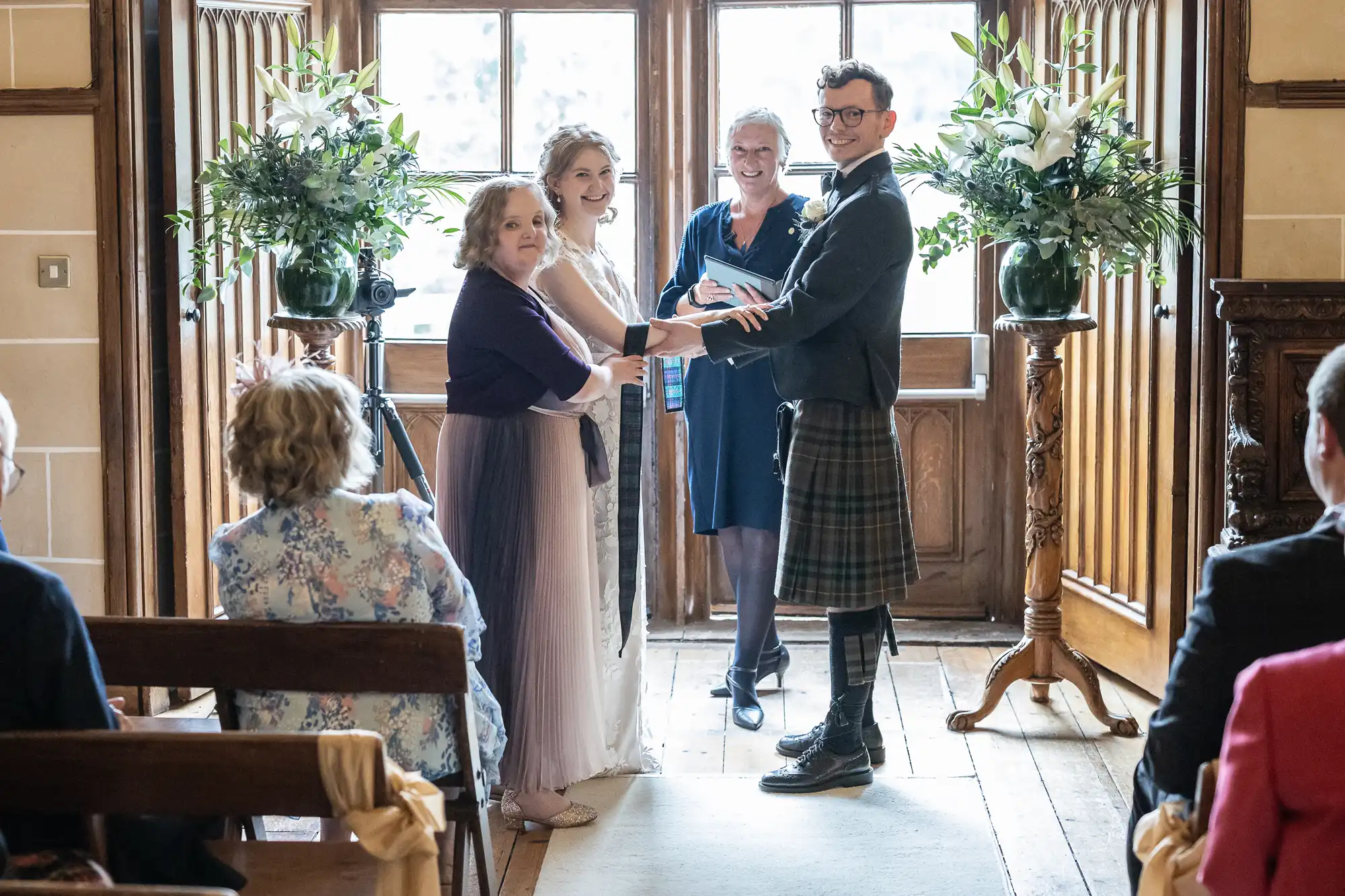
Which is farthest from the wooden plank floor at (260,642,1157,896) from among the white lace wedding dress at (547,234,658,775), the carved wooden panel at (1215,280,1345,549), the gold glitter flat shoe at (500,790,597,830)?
the carved wooden panel at (1215,280,1345,549)

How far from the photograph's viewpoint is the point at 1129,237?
335 centimetres

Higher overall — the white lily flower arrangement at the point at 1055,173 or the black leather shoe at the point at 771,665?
the white lily flower arrangement at the point at 1055,173

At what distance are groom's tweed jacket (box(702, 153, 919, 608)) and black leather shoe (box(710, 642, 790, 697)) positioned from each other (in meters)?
0.70

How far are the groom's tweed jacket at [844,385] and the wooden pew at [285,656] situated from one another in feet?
3.76

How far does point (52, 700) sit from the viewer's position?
1.74m

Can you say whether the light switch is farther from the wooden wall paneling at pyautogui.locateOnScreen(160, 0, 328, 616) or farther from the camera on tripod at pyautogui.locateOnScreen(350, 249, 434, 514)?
the camera on tripod at pyautogui.locateOnScreen(350, 249, 434, 514)

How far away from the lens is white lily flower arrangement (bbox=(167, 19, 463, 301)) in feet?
11.5

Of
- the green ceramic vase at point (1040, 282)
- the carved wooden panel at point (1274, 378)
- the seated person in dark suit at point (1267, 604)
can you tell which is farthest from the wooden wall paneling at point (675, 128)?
the seated person in dark suit at point (1267, 604)

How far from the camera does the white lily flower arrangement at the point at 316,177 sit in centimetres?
350

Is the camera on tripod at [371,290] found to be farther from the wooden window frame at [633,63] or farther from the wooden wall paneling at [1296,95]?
the wooden wall paneling at [1296,95]

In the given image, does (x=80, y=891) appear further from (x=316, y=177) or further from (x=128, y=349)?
(x=128, y=349)

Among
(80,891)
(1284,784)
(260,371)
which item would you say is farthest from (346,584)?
(1284,784)

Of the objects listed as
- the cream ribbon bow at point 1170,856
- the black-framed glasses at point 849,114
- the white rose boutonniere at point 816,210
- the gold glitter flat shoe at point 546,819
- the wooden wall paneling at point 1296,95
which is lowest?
the gold glitter flat shoe at point 546,819

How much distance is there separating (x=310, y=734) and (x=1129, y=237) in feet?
7.82
